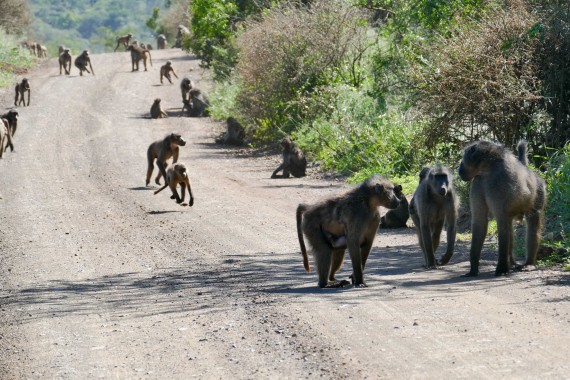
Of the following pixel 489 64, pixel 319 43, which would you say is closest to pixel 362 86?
pixel 319 43

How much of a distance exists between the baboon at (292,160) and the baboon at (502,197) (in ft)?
33.3

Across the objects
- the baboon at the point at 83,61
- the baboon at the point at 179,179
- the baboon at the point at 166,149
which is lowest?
the baboon at the point at 179,179

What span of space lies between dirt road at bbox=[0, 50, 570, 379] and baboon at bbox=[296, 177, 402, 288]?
311 millimetres

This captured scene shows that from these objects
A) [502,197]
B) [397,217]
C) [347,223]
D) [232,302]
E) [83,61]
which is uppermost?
[83,61]

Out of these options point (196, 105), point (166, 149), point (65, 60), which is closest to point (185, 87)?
point (196, 105)

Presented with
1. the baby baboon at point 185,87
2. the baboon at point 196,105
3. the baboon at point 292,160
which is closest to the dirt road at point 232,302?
the baboon at point 292,160

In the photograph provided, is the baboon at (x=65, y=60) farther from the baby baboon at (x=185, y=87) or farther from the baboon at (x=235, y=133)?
the baboon at (x=235, y=133)

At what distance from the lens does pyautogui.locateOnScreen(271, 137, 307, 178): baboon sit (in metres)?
19.9

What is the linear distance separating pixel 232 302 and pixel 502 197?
106 inches

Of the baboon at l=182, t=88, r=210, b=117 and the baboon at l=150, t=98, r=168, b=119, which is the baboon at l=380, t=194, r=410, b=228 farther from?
the baboon at l=182, t=88, r=210, b=117

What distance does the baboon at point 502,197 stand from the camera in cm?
952

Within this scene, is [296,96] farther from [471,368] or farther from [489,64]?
[471,368]

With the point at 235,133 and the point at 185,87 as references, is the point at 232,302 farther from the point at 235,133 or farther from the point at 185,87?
the point at 185,87

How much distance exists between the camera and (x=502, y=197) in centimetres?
948
